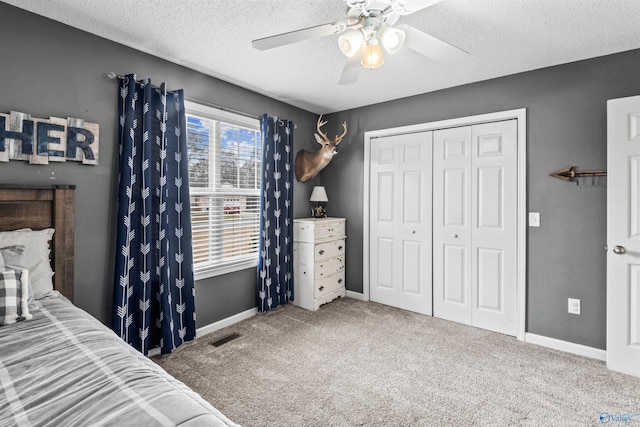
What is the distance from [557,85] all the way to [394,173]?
1.70 m

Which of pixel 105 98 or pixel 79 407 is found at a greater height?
pixel 105 98

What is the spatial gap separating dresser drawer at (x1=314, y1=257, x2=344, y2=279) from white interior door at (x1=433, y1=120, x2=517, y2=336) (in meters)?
1.17

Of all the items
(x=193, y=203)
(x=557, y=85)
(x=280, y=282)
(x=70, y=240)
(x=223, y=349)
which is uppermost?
(x=557, y=85)

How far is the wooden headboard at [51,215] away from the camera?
190 centimetres

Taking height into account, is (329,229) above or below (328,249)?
above

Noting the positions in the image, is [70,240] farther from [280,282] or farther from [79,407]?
[280,282]

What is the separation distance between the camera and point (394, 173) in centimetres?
382

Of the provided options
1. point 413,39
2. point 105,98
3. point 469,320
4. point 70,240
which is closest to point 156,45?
point 105,98

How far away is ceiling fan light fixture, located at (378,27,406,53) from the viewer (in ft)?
5.24

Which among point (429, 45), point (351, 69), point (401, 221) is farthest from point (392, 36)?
point (401, 221)

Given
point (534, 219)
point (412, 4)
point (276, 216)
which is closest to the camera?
point (412, 4)

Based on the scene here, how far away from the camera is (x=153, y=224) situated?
254cm

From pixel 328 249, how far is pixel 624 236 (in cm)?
268

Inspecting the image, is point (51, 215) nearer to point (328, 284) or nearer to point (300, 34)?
point (300, 34)
